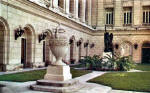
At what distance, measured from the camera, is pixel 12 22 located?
1631 cm

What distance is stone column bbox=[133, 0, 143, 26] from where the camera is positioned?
120 ft

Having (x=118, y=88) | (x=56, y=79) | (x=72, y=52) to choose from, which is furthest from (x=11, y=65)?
(x=72, y=52)

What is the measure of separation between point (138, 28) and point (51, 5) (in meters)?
18.3

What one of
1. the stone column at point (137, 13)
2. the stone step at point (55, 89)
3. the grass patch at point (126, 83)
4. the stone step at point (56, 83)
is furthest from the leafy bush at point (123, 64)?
the stone column at point (137, 13)

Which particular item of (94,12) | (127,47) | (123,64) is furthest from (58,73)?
(94,12)

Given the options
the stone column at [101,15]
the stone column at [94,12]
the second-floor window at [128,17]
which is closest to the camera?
the second-floor window at [128,17]

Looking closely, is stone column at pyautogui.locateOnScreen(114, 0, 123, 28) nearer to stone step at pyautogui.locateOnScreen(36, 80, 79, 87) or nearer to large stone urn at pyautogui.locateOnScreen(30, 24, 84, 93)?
large stone urn at pyautogui.locateOnScreen(30, 24, 84, 93)

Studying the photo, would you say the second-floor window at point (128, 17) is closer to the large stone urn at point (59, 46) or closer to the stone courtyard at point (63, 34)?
the stone courtyard at point (63, 34)

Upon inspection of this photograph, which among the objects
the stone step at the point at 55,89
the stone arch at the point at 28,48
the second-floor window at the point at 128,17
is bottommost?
the stone step at the point at 55,89

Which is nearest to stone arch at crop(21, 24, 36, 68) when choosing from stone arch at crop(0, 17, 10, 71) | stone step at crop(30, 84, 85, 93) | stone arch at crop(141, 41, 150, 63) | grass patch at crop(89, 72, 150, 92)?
stone arch at crop(0, 17, 10, 71)

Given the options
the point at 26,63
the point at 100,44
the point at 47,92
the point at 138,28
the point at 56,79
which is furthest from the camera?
the point at 100,44

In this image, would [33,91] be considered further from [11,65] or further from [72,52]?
[72,52]

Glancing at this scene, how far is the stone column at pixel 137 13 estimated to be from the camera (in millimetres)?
36469

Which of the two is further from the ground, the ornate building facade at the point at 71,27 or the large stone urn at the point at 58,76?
the ornate building facade at the point at 71,27
